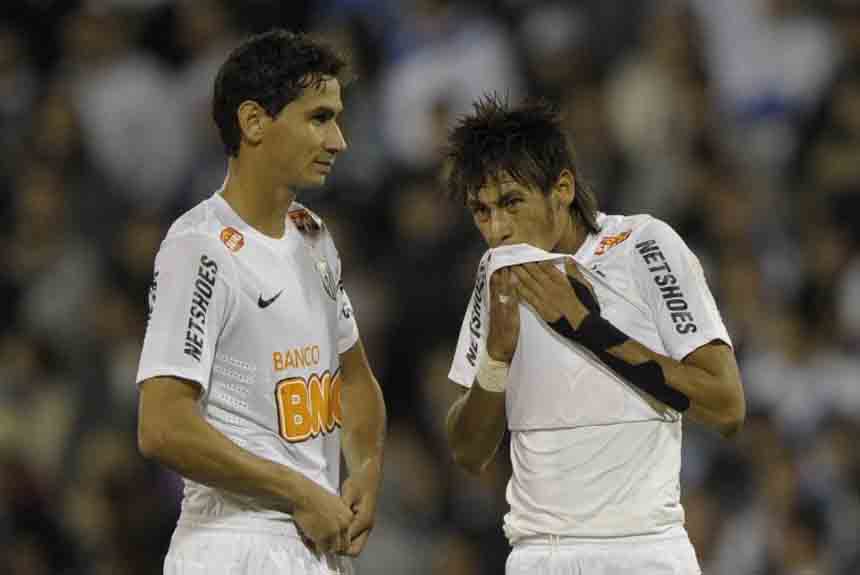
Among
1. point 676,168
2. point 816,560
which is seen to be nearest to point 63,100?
point 676,168

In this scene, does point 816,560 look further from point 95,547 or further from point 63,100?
point 63,100

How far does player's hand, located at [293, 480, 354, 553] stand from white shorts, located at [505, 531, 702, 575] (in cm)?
56

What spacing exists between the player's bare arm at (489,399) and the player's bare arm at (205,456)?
1.90 ft

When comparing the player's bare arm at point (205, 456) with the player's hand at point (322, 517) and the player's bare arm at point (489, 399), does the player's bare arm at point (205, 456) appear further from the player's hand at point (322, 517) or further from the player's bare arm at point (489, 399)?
the player's bare arm at point (489, 399)

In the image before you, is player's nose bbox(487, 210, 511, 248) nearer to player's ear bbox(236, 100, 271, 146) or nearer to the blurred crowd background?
player's ear bbox(236, 100, 271, 146)

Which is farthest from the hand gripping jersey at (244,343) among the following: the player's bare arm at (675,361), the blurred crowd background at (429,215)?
the blurred crowd background at (429,215)

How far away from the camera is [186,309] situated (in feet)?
17.0

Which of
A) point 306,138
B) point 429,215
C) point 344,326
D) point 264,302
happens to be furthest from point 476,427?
point 429,215

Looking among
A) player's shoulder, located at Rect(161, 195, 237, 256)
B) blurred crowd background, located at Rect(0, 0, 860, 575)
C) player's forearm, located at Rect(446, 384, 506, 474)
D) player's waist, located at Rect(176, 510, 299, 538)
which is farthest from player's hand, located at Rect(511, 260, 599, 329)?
blurred crowd background, located at Rect(0, 0, 860, 575)

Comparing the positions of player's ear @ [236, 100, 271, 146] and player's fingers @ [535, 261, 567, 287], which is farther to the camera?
player's ear @ [236, 100, 271, 146]

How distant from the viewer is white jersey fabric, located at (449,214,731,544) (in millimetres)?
5332

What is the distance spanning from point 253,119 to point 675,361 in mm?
1436

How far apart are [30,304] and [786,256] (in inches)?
175

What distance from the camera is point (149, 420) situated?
5.07m
